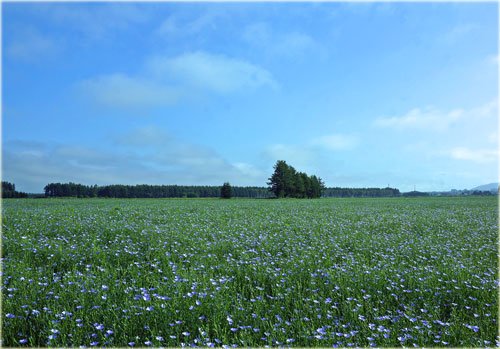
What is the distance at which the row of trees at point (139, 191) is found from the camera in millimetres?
105250

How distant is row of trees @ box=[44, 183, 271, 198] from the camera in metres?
105

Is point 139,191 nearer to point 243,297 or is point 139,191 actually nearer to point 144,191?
point 144,191

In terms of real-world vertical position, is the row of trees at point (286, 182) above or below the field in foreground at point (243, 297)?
above

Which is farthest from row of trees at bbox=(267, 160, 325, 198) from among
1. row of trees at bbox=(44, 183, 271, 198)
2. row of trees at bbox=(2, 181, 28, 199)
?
row of trees at bbox=(2, 181, 28, 199)

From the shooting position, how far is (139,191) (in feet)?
421

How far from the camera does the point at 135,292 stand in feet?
17.3

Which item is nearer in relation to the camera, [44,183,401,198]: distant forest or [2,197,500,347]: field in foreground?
[2,197,500,347]: field in foreground

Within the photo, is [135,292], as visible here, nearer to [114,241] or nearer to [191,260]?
[191,260]

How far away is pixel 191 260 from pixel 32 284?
326 centimetres

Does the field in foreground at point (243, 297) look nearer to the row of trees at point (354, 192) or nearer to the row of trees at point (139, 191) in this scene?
the row of trees at point (139, 191)

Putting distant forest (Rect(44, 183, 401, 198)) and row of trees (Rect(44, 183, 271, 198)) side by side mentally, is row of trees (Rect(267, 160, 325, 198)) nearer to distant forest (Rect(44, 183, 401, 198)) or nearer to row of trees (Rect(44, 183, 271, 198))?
distant forest (Rect(44, 183, 401, 198))

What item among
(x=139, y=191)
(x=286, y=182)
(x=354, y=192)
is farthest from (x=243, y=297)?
(x=354, y=192)

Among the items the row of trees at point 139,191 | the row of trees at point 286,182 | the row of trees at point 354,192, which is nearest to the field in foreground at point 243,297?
the row of trees at point 286,182

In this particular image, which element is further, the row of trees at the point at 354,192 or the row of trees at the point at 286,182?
the row of trees at the point at 354,192
